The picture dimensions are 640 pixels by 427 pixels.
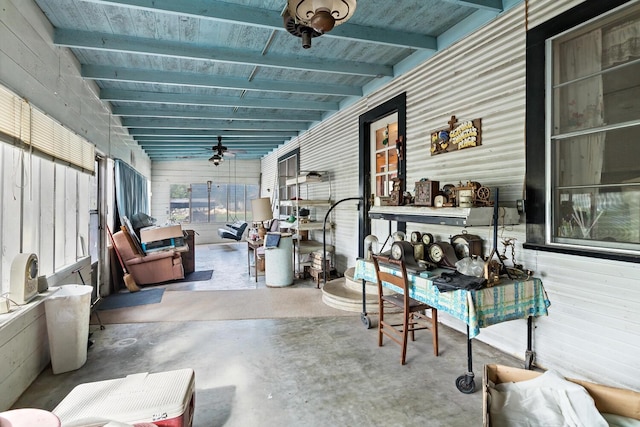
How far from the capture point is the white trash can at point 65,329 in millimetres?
2787

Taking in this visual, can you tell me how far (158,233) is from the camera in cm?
632

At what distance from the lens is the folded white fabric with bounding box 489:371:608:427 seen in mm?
1778

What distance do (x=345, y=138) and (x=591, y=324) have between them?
4.53 m

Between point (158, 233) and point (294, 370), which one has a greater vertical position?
point (158, 233)

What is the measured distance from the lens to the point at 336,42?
3.88m

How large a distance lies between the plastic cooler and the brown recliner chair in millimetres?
4280

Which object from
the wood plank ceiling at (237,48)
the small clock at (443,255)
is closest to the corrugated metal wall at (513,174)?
the wood plank ceiling at (237,48)

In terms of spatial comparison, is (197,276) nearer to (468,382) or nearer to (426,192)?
(426,192)

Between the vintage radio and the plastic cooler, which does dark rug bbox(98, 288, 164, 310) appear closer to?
the plastic cooler

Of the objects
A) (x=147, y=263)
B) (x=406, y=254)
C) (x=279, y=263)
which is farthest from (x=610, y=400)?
(x=147, y=263)

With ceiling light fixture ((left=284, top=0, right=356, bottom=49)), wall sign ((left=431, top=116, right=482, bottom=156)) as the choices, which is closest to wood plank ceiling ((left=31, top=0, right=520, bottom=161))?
wall sign ((left=431, top=116, right=482, bottom=156))

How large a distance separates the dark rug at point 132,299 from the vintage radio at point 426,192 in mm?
4063

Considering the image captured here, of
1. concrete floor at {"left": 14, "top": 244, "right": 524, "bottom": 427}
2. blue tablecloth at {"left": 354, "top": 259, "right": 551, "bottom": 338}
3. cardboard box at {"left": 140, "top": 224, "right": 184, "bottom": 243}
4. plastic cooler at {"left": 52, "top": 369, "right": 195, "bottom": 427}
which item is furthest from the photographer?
cardboard box at {"left": 140, "top": 224, "right": 184, "bottom": 243}

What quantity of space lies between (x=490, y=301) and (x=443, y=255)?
76 cm
